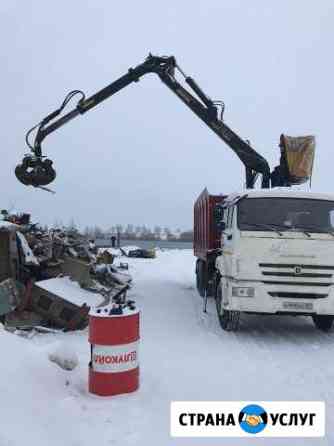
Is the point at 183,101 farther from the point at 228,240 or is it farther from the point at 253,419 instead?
the point at 253,419

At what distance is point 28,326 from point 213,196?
5618mm

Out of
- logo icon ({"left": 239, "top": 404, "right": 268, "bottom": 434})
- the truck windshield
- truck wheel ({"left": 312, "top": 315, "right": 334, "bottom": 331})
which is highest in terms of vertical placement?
the truck windshield

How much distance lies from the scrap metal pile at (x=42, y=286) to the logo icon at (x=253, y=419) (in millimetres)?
2333

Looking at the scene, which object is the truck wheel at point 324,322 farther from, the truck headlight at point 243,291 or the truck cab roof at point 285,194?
the truck cab roof at point 285,194

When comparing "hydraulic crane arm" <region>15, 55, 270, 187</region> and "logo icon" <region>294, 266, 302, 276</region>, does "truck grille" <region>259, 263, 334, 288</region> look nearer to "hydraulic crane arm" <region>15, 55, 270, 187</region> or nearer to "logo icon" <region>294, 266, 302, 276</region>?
"logo icon" <region>294, 266, 302, 276</region>

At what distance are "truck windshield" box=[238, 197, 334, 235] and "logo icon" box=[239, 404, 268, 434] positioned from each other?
137 inches

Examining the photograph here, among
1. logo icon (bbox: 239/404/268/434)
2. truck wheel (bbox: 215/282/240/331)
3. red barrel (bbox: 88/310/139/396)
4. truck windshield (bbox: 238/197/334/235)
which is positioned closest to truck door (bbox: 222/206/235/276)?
truck windshield (bbox: 238/197/334/235)

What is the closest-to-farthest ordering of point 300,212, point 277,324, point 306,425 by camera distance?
1. point 306,425
2. point 300,212
3. point 277,324

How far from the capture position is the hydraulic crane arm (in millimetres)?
11273

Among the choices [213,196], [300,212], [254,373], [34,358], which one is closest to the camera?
[34,358]

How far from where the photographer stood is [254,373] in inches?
200

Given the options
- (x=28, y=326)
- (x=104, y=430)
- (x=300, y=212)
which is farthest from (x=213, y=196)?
(x=104, y=430)

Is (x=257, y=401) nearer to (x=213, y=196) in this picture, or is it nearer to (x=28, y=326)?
(x=28, y=326)

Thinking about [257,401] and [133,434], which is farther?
[257,401]
